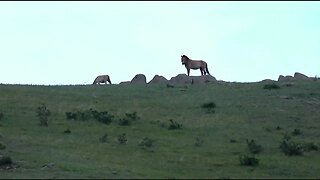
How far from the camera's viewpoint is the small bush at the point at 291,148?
27.5 meters

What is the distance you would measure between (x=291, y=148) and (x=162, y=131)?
6950 millimetres

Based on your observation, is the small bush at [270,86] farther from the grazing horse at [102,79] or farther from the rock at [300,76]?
the grazing horse at [102,79]

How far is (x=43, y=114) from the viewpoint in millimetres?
34031

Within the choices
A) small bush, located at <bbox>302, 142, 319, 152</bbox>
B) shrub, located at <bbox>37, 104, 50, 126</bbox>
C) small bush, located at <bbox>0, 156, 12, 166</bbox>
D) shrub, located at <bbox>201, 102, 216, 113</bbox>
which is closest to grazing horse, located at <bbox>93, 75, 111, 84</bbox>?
shrub, located at <bbox>201, 102, 216, 113</bbox>

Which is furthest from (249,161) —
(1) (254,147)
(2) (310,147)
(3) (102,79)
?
(3) (102,79)

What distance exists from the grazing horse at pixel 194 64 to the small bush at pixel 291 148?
23.1m

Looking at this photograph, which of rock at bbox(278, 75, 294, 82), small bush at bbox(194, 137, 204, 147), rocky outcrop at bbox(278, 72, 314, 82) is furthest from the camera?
rock at bbox(278, 75, 294, 82)

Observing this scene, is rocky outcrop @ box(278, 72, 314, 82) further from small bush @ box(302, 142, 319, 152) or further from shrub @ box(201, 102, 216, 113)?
small bush @ box(302, 142, 319, 152)

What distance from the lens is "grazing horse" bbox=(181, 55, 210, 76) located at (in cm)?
5094

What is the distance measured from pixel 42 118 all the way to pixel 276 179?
13654mm

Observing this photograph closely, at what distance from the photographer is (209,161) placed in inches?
1000

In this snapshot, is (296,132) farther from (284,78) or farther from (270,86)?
(284,78)

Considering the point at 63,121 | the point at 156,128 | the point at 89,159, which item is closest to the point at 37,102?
the point at 63,121

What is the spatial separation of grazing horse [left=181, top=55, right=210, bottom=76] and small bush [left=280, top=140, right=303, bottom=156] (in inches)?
910
